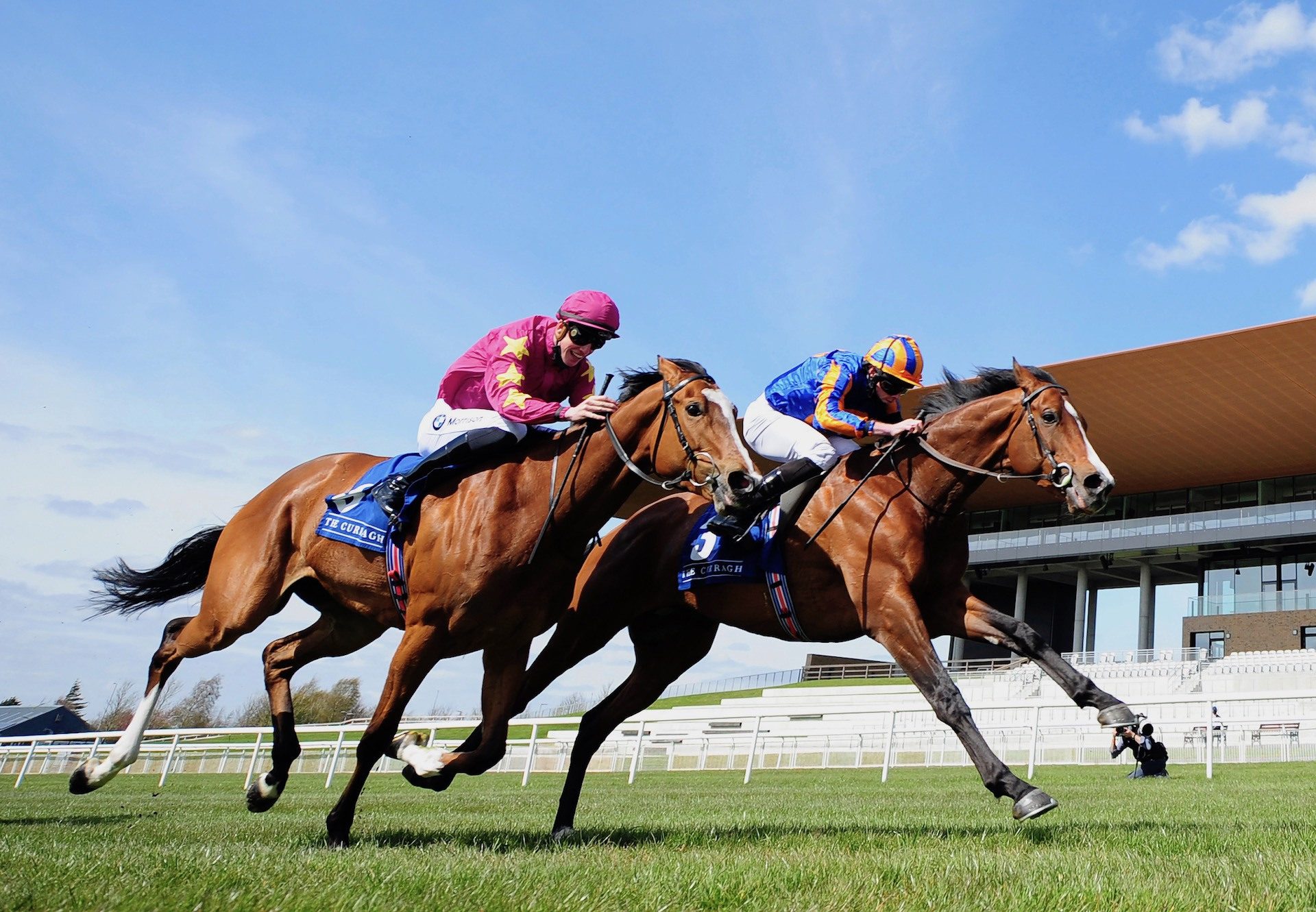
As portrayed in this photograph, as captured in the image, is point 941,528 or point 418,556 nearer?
point 418,556

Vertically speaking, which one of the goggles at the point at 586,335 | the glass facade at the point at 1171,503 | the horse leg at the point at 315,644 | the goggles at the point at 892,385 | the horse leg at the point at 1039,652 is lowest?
the horse leg at the point at 315,644

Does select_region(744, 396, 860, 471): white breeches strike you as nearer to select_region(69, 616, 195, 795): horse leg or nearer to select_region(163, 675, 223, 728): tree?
select_region(69, 616, 195, 795): horse leg

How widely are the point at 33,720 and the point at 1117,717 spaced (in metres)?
35.0

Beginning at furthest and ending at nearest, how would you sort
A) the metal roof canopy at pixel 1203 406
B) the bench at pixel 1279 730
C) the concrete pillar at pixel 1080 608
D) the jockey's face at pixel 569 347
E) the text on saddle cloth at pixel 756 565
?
the concrete pillar at pixel 1080 608 < the metal roof canopy at pixel 1203 406 < the bench at pixel 1279 730 < the text on saddle cloth at pixel 756 565 < the jockey's face at pixel 569 347

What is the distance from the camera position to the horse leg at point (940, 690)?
4.44 meters

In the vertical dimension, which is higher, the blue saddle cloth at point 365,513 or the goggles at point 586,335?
the goggles at point 586,335

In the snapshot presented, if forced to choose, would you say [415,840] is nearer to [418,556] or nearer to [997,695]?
[418,556]

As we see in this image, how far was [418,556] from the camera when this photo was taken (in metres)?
4.98

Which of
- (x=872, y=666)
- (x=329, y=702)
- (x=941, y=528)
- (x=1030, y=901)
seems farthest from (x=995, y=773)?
(x=872, y=666)

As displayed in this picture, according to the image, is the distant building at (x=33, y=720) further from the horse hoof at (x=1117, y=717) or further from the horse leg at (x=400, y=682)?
the horse hoof at (x=1117, y=717)

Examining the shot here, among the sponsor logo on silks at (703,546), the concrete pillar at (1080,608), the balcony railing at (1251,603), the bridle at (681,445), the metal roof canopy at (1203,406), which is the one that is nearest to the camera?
the bridle at (681,445)

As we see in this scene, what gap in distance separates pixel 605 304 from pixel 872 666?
4841cm

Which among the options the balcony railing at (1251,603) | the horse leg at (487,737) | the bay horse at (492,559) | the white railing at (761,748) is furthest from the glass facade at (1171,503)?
the horse leg at (487,737)

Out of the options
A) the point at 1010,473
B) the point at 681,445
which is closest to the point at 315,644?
the point at 681,445
